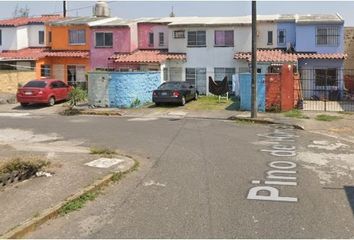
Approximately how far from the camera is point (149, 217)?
8.20m

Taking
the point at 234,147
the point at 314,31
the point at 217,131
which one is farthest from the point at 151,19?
the point at 234,147

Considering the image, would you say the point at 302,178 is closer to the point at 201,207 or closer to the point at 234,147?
the point at 201,207

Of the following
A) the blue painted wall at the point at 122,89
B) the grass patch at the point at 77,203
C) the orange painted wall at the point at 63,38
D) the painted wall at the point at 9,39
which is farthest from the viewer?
the painted wall at the point at 9,39

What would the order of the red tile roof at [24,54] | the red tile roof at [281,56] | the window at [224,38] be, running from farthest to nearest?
the red tile roof at [24,54] → the window at [224,38] → the red tile roof at [281,56]

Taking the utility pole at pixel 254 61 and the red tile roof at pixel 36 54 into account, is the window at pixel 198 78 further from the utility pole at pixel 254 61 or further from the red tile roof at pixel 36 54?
the utility pole at pixel 254 61

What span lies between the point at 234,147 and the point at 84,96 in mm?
15231

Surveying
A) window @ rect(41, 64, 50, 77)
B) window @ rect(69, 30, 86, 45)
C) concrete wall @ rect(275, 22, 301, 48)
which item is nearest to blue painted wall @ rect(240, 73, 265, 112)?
concrete wall @ rect(275, 22, 301, 48)

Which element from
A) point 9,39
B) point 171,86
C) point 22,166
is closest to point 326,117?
point 171,86

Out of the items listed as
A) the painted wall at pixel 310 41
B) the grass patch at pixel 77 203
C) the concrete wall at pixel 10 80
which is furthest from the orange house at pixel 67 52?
the grass patch at pixel 77 203

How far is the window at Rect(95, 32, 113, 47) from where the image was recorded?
37875 millimetres

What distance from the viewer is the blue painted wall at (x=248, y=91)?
25.3m

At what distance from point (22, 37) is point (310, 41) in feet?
75.4

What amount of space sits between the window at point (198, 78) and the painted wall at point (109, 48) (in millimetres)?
4985

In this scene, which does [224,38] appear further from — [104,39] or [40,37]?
[40,37]
